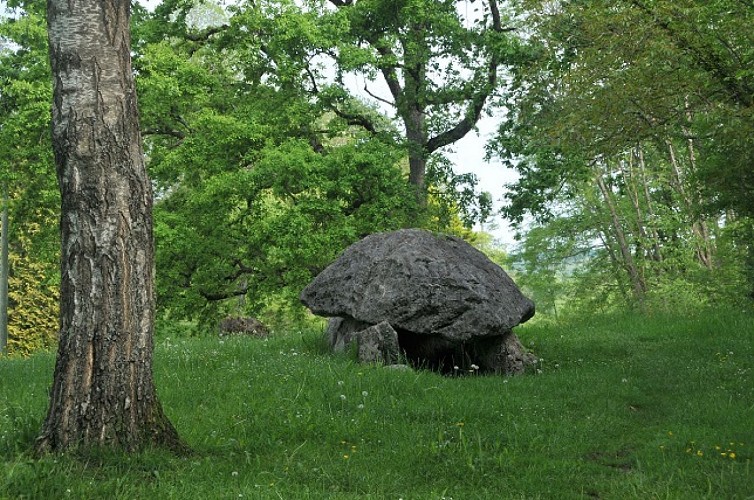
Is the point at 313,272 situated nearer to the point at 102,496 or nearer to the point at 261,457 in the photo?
the point at 261,457

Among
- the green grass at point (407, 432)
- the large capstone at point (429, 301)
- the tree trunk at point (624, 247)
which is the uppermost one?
the tree trunk at point (624, 247)

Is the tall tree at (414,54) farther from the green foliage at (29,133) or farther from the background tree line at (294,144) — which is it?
the green foliage at (29,133)

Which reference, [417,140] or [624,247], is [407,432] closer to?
[417,140]

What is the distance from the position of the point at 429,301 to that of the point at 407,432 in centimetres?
485

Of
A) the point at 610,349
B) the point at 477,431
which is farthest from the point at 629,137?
the point at 477,431

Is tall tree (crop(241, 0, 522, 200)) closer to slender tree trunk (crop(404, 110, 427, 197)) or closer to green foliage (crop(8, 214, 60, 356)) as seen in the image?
slender tree trunk (crop(404, 110, 427, 197))

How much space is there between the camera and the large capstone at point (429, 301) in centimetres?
1261

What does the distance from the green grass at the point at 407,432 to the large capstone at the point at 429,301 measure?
1.10 meters

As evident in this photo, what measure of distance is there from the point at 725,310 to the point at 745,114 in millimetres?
9084

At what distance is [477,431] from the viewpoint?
802cm

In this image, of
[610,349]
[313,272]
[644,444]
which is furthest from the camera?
[313,272]

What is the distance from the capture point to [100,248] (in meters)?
6.28

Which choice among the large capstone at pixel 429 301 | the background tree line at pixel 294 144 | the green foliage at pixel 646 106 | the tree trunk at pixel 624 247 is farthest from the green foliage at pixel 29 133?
the tree trunk at pixel 624 247

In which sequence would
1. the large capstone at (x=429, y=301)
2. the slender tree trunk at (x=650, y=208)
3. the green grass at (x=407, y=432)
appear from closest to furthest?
the green grass at (x=407, y=432), the large capstone at (x=429, y=301), the slender tree trunk at (x=650, y=208)
